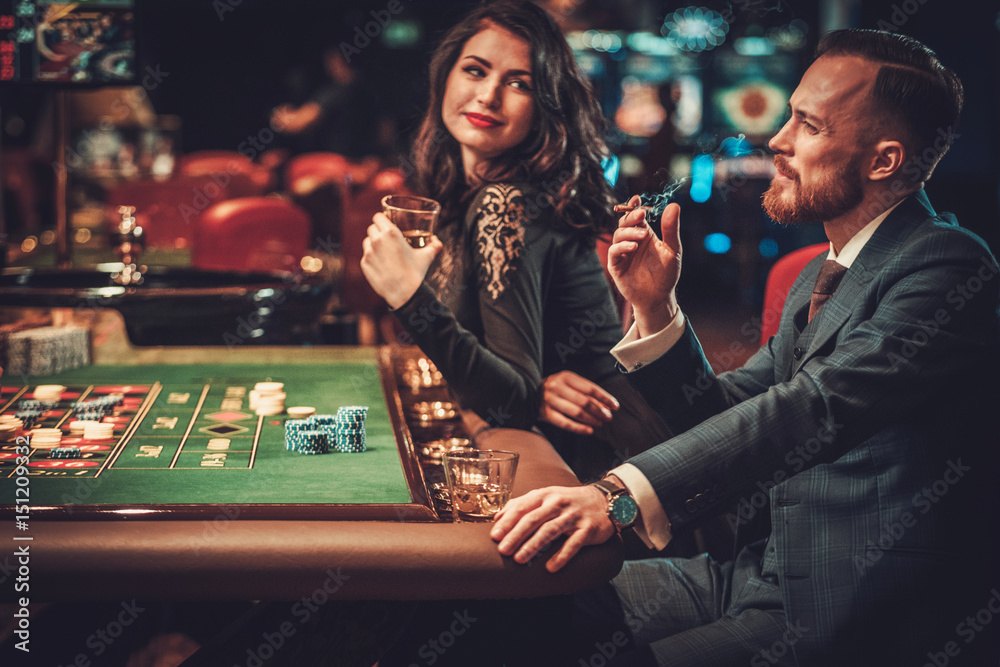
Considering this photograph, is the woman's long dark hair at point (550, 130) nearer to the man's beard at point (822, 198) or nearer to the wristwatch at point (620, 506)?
the man's beard at point (822, 198)

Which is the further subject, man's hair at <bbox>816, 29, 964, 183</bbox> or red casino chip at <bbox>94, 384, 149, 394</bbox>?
red casino chip at <bbox>94, 384, 149, 394</bbox>

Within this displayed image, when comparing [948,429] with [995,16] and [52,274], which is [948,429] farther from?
[995,16]

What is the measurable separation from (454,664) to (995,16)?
670cm

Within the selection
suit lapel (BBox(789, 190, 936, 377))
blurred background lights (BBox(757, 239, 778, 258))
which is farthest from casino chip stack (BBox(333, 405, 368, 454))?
blurred background lights (BBox(757, 239, 778, 258))

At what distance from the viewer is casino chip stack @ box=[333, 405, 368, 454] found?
63.1 inches

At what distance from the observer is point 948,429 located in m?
1.36

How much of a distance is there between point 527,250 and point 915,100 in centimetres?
81

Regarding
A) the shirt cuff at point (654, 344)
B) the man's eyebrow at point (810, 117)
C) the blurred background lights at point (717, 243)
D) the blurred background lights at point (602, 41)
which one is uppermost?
the blurred background lights at point (602, 41)

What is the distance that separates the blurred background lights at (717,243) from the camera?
386 inches

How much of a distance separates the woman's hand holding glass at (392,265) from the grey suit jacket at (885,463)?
588mm

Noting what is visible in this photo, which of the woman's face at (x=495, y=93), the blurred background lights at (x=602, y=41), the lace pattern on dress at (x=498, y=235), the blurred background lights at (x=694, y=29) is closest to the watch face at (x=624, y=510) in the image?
the lace pattern on dress at (x=498, y=235)

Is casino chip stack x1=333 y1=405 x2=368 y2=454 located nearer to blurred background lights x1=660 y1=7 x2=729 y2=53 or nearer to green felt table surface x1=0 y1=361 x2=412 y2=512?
green felt table surface x1=0 y1=361 x2=412 y2=512

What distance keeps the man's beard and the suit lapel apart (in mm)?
69

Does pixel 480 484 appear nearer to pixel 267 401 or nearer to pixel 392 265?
pixel 392 265
